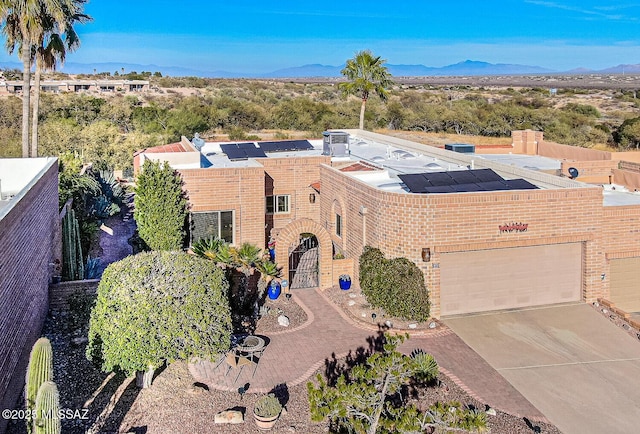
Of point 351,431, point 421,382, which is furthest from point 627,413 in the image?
point 351,431

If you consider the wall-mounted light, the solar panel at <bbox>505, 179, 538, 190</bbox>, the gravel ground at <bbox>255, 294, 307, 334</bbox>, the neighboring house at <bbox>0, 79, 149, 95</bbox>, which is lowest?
the gravel ground at <bbox>255, 294, 307, 334</bbox>

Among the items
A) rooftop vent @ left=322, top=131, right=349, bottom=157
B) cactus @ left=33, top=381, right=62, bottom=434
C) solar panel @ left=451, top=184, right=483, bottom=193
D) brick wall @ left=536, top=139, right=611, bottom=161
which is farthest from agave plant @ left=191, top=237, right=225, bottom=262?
brick wall @ left=536, top=139, right=611, bottom=161

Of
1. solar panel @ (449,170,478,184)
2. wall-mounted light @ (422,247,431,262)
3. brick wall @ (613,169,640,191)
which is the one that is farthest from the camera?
brick wall @ (613,169,640,191)

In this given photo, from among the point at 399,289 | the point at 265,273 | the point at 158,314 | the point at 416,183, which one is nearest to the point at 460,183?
the point at 416,183

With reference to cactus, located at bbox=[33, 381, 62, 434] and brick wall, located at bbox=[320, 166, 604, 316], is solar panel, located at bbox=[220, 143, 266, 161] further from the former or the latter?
cactus, located at bbox=[33, 381, 62, 434]

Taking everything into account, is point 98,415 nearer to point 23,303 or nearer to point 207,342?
point 207,342
